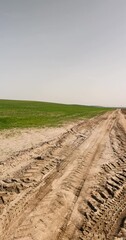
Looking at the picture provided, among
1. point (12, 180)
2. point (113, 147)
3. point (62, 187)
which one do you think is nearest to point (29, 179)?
point (12, 180)

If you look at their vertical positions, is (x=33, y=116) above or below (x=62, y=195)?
above

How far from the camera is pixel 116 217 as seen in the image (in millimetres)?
5730

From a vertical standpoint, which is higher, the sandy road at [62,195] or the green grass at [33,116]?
the green grass at [33,116]

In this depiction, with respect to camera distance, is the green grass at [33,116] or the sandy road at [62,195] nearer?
the sandy road at [62,195]

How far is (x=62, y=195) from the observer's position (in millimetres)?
6633

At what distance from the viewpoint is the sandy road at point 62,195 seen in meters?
5.08

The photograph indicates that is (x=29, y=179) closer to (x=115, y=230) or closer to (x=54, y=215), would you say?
(x=54, y=215)

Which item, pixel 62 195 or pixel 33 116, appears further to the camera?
pixel 33 116

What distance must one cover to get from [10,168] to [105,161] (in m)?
3.59

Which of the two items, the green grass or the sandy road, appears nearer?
the sandy road

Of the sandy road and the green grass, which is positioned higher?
the green grass

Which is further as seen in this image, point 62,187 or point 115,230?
point 62,187

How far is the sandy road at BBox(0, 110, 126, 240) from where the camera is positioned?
5078mm

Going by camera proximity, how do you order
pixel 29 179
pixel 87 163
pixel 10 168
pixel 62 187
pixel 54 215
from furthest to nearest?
pixel 87 163 < pixel 10 168 < pixel 29 179 < pixel 62 187 < pixel 54 215
